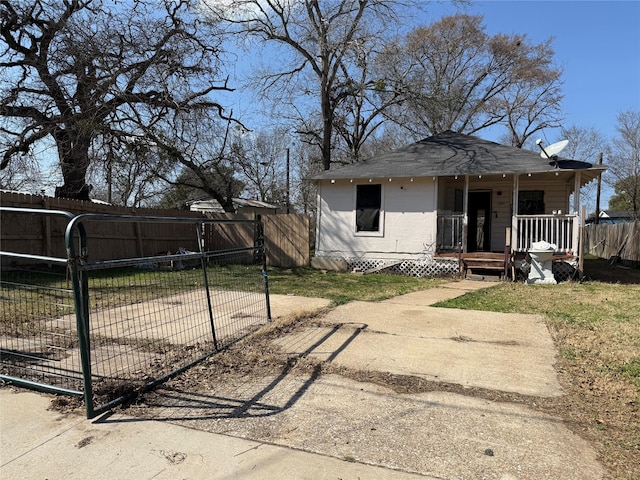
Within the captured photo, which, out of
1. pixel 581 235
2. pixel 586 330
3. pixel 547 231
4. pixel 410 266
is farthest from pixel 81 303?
pixel 547 231

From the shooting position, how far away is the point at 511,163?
12562 millimetres

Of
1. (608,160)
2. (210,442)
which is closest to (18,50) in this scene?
(210,442)

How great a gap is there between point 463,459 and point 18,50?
1645 centimetres

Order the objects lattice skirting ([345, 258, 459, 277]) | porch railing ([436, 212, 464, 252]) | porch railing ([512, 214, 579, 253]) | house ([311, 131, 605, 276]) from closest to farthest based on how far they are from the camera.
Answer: porch railing ([512, 214, 579, 253]), house ([311, 131, 605, 276]), lattice skirting ([345, 258, 459, 277]), porch railing ([436, 212, 464, 252])

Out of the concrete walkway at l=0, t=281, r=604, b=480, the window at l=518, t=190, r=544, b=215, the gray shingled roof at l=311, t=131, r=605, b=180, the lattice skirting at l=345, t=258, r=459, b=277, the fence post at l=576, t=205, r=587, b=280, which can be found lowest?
the lattice skirting at l=345, t=258, r=459, b=277

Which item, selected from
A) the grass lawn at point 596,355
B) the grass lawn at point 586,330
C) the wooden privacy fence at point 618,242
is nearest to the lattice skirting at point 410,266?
the grass lawn at point 586,330

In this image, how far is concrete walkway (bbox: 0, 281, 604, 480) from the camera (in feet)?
8.21

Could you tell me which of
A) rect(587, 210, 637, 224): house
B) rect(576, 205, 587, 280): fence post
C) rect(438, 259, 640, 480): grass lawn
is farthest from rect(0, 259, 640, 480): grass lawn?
rect(587, 210, 637, 224): house

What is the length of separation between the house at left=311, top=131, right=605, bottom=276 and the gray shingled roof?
28mm

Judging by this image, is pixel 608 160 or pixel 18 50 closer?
pixel 18 50

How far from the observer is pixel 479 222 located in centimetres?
1505

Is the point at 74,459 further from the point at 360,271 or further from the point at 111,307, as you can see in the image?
the point at 360,271

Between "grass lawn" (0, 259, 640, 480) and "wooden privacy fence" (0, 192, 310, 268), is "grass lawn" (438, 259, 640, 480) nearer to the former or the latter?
"grass lawn" (0, 259, 640, 480)

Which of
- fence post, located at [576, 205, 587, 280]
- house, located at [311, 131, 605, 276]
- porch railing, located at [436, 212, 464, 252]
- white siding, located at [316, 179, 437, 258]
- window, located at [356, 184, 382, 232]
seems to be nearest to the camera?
fence post, located at [576, 205, 587, 280]
